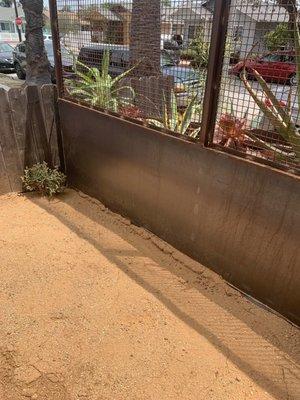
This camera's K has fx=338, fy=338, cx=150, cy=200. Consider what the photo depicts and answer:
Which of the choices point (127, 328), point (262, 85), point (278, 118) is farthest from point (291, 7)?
point (127, 328)

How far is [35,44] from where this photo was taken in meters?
8.25

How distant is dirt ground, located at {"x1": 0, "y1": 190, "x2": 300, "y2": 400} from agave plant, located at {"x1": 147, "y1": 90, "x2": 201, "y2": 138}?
3.40 ft

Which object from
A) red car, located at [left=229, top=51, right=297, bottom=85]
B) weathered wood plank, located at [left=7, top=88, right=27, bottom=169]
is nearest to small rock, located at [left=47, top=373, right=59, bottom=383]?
red car, located at [left=229, top=51, right=297, bottom=85]

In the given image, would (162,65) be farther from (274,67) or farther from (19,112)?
(19,112)

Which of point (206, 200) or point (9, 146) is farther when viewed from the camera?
point (9, 146)

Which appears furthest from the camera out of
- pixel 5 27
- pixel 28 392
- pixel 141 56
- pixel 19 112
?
pixel 5 27

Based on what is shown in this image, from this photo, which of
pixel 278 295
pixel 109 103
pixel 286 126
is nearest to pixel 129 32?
pixel 109 103

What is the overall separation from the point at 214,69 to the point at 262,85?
33cm

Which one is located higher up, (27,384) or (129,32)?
(129,32)

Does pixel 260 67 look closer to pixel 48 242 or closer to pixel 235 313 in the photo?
pixel 235 313

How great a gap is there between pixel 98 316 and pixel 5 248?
121cm

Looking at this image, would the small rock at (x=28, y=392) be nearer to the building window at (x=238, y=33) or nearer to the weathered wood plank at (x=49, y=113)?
the building window at (x=238, y=33)

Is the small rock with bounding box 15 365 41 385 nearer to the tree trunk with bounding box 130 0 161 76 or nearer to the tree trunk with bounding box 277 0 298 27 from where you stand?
the tree trunk with bounding box 277 0 298 27

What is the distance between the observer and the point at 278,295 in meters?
2.32
